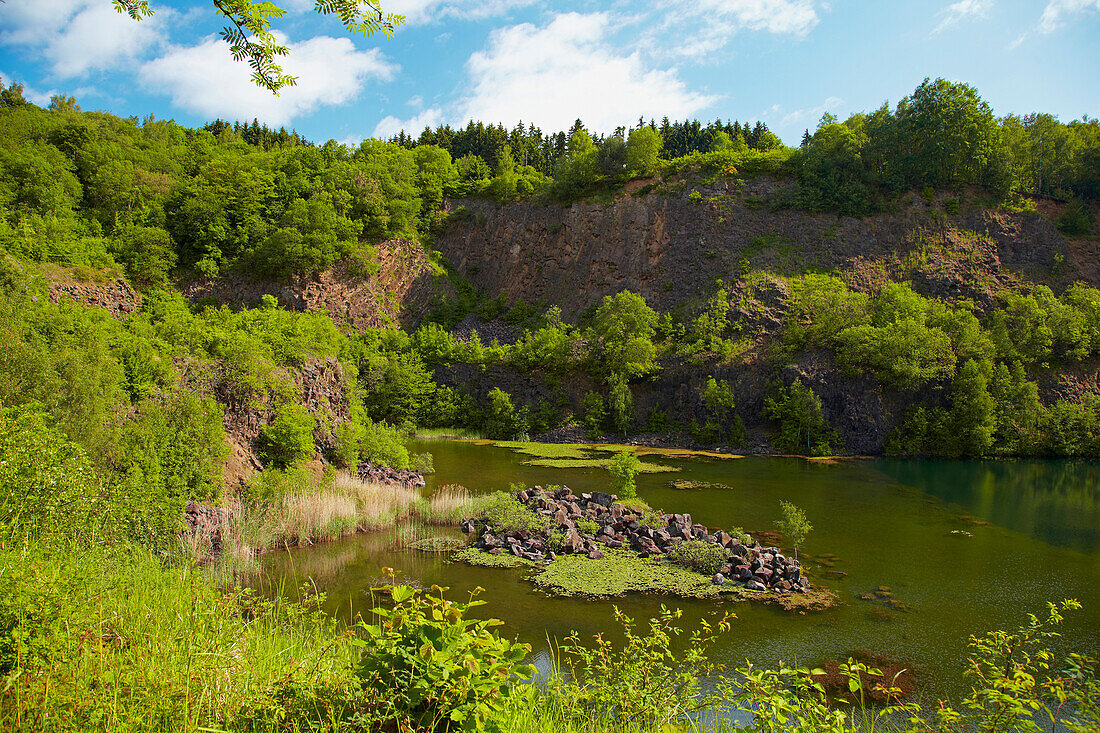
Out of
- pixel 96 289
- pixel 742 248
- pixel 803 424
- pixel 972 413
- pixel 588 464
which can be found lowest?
pixel 588 464

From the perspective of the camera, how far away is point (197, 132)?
71625 mm

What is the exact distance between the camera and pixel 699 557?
14594mm

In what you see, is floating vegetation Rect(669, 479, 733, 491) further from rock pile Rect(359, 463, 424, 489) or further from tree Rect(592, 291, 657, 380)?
tree Rect(592, 291, 657, 380)

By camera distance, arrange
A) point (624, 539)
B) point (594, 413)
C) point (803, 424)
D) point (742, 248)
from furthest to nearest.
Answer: point (742, 248) < point (594, 413) < point (803, 424) < point (624, 539)

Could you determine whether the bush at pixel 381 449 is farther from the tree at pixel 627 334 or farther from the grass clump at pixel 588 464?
the tree at pixel 627 334

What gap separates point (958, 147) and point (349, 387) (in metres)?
51.3

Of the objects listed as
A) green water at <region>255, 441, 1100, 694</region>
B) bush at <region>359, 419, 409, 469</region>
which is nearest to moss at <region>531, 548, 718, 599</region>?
green water at <region>255, 441, 1100, 694</region>

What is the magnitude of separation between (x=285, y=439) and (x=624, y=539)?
1077cm

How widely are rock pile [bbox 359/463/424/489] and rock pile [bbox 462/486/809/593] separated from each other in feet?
16.3

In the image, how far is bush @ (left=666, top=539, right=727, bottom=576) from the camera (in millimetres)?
14352

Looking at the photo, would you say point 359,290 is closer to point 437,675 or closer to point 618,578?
point 618,578

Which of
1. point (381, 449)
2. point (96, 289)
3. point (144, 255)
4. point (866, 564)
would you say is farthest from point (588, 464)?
point (144, 255)

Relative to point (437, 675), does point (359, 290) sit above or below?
above

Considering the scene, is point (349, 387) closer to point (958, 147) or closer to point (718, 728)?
point (718, 728)
